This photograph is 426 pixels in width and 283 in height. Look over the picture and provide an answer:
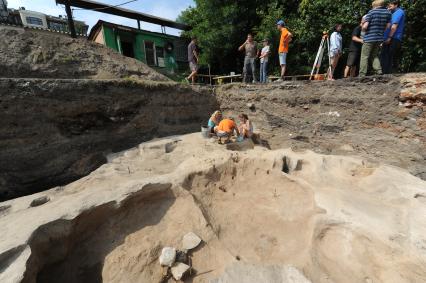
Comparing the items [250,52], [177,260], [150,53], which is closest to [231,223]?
[177,260]

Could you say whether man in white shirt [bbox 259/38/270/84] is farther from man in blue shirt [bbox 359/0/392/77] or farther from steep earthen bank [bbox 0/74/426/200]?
man in blue shirt [bbox 359/0/392/77]

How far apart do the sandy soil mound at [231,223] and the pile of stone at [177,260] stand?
0.24 ft

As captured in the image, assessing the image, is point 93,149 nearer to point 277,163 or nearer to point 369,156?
point 277,163

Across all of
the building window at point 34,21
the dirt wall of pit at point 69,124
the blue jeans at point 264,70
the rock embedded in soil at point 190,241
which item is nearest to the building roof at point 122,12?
the dirt wall of pit at point 69,124

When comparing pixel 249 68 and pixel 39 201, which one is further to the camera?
pixel 249 68

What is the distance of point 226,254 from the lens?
9.55 ft

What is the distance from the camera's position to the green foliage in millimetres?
7918

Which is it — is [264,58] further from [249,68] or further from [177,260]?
[177,260]

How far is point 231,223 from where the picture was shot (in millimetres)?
3447

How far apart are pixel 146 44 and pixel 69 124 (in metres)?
10.8

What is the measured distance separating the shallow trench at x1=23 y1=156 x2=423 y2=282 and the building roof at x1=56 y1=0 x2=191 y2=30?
10144 millimetres

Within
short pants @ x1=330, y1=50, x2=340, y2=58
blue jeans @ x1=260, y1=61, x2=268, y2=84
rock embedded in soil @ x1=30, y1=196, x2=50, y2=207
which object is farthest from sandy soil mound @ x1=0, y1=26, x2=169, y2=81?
short pants @ x1=330, y1=50, x2=340, y2=58

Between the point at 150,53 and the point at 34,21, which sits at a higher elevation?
the point at 34,21

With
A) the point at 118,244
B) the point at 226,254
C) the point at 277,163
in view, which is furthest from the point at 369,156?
the point at 118,244
